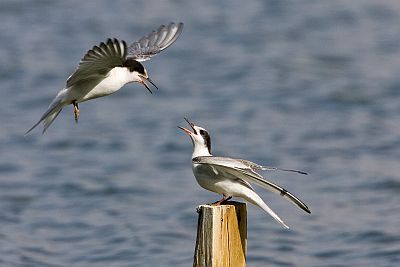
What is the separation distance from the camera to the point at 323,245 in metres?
12.2

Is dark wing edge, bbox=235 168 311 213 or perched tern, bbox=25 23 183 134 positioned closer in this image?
dark wing edge, bbox=235 168 311 213

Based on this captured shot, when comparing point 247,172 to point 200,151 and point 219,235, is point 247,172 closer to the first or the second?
point 219,235

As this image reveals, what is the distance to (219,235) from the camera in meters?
6.52

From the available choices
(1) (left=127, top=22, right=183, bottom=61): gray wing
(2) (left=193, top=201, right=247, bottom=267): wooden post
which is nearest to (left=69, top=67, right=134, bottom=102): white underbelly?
(1) (left=127, top=22, right=183, bottom=61): gray wing

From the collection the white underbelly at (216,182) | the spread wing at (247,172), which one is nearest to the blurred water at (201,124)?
the white underbelly at (216,182)

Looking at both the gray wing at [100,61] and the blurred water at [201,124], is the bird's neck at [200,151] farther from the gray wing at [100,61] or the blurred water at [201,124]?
the blurred water at [201,124]

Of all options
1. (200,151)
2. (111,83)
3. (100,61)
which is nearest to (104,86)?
(111,83)

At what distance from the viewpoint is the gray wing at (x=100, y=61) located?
23.9ft

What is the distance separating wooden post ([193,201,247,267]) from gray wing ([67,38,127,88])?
4.48ft

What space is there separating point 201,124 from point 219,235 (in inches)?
422

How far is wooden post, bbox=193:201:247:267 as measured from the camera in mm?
6496

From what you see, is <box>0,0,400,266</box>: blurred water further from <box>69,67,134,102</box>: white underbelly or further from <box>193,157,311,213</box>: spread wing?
<box>193,157,311,213</box>: spread wing

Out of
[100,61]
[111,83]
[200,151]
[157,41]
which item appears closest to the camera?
[200,151]

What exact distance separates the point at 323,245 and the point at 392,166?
3.94 m
